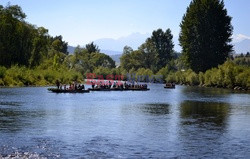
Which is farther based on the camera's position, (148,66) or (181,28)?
(148,66)

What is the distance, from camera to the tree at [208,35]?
12012 cm

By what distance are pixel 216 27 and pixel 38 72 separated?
51.1 m

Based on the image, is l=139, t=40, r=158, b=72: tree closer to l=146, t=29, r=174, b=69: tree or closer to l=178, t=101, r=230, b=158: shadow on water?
l=146, t=29, r=174, b=69: tree

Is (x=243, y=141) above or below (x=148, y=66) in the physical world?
below

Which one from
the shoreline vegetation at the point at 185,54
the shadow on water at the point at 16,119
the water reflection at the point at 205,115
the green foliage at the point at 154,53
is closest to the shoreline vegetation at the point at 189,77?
the shoreline vegetation at the point at 185,54

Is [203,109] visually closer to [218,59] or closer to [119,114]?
[119,114]

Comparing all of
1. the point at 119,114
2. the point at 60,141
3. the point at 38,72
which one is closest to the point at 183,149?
the point at 60,141

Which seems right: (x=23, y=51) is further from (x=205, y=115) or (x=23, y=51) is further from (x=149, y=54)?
(x=149, y=54)

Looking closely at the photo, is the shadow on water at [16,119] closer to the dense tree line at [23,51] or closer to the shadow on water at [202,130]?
the shadow on water at [202,130]

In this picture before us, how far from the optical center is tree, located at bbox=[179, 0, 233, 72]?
120125 mm

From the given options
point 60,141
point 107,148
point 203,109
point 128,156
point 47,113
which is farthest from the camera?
point 203,109

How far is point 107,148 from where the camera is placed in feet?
88.2

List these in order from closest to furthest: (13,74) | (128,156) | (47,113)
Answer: (128,156) < (47,113) < (13,74)

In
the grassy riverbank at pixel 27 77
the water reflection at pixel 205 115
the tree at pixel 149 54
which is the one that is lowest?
the water reflection at pixel 205 115
